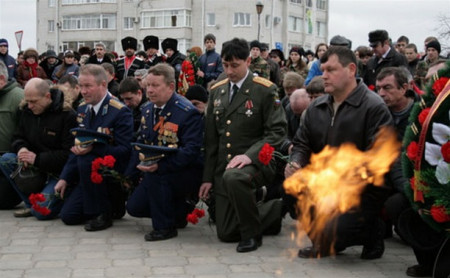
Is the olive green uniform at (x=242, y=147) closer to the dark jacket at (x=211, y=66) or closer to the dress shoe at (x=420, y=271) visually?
the dress shoe at (x=420, y=271)

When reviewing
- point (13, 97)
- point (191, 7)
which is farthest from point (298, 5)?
point (13, 97)

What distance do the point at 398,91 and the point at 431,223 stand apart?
201cm

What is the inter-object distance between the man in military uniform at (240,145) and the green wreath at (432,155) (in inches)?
72.0

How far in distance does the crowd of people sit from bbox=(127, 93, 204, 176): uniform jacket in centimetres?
1

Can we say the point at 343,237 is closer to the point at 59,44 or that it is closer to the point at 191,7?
the point at 191,7

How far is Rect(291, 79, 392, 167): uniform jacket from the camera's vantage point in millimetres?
5785

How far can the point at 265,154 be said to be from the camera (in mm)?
6152

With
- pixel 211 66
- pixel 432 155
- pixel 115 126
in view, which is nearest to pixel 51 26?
pixel 211 66

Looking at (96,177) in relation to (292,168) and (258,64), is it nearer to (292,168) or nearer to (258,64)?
(292,168)

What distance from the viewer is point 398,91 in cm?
656

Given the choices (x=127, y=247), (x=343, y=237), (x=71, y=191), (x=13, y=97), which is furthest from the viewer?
(x=13, y=97)

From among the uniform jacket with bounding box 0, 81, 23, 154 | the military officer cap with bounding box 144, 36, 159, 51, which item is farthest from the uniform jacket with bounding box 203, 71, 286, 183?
the military officer cap with bounding box 144, 36, 159, 51

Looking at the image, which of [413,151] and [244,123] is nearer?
[413,151]

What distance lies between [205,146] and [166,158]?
19.0 inches
